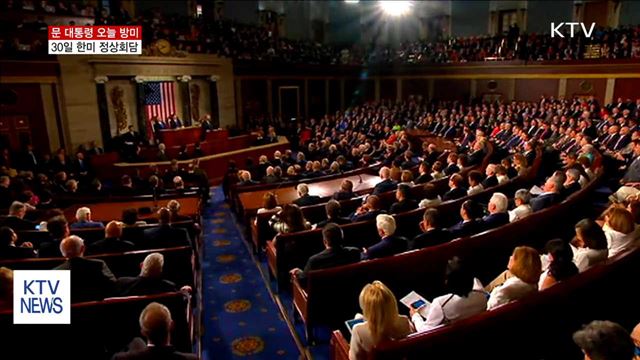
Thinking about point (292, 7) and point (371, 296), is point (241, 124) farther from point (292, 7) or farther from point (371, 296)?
point (371, 296)

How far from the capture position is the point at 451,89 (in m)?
22.0

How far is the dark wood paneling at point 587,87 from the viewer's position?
52.8 feet

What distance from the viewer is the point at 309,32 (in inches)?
989

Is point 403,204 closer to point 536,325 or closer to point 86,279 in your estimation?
point 536,325

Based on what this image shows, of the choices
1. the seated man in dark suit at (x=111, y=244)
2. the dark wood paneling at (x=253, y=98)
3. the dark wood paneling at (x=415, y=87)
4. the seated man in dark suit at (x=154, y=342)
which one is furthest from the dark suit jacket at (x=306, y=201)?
the dark wood paneling at (x=415, y=87)

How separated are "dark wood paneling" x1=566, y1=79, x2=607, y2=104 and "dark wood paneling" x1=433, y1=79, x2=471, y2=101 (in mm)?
4756

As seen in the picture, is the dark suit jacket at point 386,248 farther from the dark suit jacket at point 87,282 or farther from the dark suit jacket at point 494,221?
the dark suit jacket at point 87,282

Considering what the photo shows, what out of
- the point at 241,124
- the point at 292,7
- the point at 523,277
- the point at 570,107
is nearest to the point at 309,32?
the point at 292,7

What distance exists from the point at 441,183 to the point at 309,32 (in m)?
20.2

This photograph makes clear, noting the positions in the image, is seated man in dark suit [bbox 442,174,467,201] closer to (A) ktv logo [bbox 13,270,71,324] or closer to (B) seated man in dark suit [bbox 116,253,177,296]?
(B) seated man in dark suit [bbox 116,253,177,296]

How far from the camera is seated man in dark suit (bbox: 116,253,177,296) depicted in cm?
354

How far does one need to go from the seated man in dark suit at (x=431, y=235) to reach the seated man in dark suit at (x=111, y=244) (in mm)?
2927

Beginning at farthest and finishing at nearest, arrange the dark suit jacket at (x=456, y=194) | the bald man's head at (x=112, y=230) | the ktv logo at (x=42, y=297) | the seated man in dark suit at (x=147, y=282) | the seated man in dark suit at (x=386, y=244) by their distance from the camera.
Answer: the dark suit jacket at (x=456, y=194) → the bald man's head at (x=112, y=230) → the seated man in dark suit at (x=386, y=244) → the seated man in dark suit at (x=147, y=282) → the ktv logo at (x=42, y=297)

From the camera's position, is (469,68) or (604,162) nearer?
(604,162)
